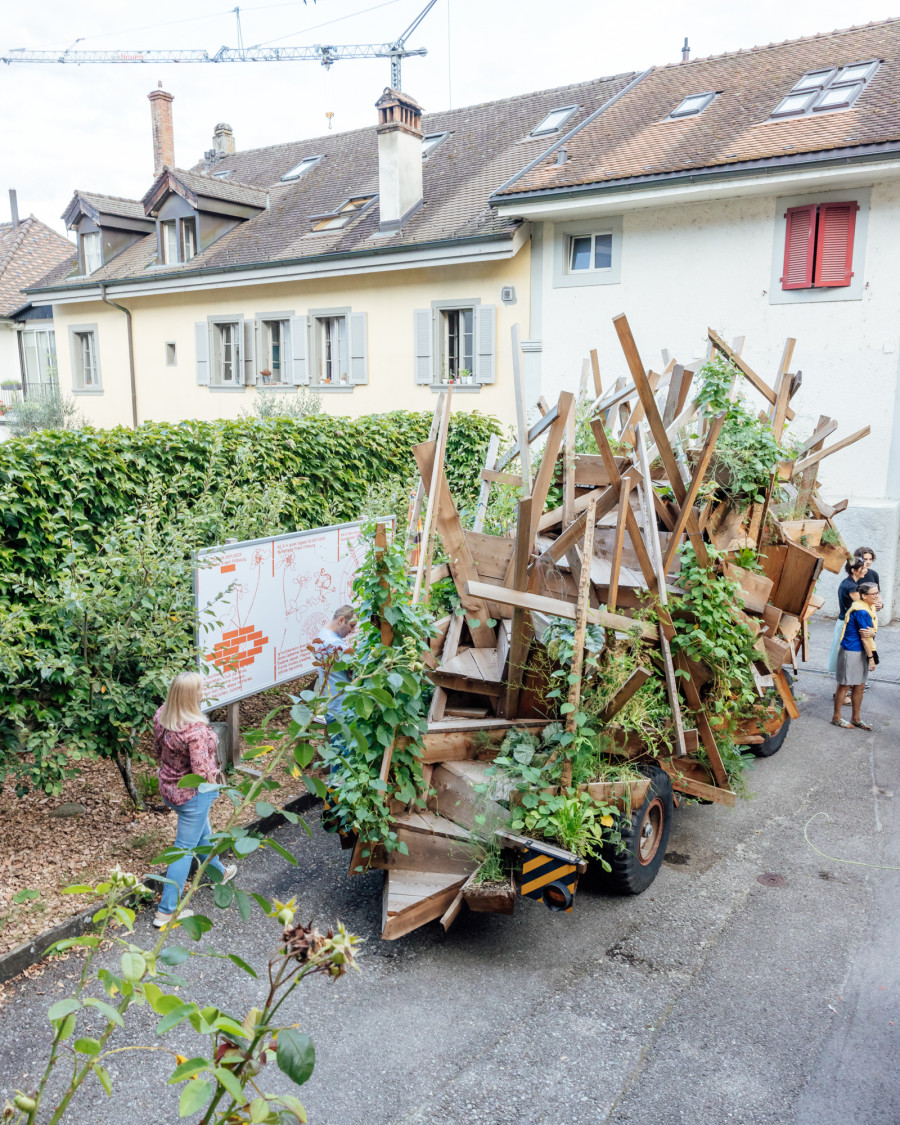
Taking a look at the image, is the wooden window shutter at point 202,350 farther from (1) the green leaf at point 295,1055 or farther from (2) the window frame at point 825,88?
(1) the green leaf at point 295,1055

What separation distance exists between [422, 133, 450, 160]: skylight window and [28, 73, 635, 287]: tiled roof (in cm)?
20

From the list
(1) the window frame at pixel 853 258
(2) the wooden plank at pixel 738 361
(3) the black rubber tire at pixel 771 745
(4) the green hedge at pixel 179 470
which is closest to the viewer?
(4) the green hedge at pixel 179 470

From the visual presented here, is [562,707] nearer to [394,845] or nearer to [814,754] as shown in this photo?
[394,845]

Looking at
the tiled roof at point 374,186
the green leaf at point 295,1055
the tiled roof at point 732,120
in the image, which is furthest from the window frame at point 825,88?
the green leaf at point 295,1055

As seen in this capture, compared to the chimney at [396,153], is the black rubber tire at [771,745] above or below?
below

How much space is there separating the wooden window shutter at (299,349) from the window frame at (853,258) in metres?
9.83

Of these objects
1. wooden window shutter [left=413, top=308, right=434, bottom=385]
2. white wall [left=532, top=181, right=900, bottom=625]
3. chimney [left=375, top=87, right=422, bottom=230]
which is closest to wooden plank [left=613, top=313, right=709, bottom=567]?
white wall [left=532, top=181, right=900, bottom=625]

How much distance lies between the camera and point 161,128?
88.2 ft

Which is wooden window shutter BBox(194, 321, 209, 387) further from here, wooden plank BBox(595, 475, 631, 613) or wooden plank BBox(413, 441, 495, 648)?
wooden plank BBox(595, 475, 631, 613)

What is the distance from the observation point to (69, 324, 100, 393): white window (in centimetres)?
2383

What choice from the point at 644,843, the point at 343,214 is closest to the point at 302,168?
the point at 343,214

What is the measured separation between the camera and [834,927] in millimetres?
5348

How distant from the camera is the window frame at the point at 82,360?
23734mm

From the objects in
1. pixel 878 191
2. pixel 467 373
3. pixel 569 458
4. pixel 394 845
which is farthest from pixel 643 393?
pixel 467 373
